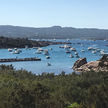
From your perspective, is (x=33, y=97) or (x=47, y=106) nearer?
(x=47, y=106)

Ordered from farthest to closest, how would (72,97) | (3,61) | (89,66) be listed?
(3,61) < (89,66) < (72,97)

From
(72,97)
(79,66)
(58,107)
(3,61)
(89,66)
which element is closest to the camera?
(58,107)

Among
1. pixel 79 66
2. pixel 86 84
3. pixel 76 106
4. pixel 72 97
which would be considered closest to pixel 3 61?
pixel 79 66

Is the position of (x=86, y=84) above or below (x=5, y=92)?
below

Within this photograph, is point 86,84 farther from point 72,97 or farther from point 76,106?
point 76,106

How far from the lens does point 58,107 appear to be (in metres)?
8.66

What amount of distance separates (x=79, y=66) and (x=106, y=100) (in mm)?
46347

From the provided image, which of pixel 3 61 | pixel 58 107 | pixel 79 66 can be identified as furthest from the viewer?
pixel 3 61

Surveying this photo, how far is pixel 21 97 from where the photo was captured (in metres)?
10.4

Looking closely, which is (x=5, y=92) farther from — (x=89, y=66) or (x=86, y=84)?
(x=89, y=66)

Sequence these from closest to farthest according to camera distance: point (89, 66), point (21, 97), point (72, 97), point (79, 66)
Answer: point (21, 97) → point (72, 97) → point (89, 66) → point (79, 66)

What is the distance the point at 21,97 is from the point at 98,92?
124 inches

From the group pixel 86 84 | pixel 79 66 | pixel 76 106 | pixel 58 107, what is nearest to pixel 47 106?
pixel 58 107

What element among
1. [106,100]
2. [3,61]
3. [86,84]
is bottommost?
[3,61]
